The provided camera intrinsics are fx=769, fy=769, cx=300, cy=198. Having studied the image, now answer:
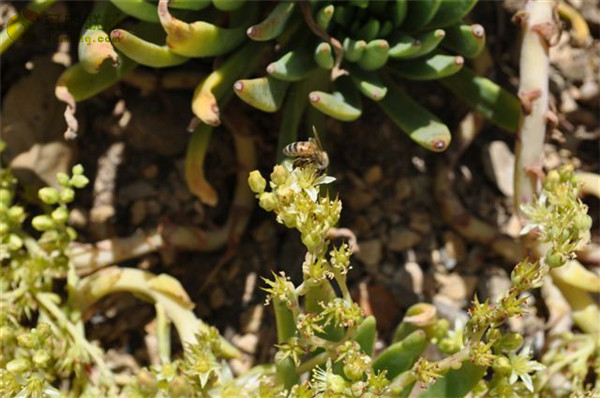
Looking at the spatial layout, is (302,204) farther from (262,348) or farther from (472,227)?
(472,227)

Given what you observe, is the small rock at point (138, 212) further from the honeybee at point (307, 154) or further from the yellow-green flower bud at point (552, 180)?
the yellow-green flower bud at point (552, 180)

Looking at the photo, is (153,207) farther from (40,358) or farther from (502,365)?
(502,365)

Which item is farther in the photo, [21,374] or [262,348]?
[262,348]

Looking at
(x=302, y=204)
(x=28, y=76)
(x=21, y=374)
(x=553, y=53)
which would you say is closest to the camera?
(x=302, y=204)

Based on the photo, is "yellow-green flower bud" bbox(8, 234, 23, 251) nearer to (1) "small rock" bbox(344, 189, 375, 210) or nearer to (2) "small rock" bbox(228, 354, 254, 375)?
(2) "small rock" bbox(228, 354, 254, 375)

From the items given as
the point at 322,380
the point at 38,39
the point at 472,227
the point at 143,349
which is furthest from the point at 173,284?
the point at 472,227

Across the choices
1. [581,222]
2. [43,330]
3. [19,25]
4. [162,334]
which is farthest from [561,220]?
[19,25]

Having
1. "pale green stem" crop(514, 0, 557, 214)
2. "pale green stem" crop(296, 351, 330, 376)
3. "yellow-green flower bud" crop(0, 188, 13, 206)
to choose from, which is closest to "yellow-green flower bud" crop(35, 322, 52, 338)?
"yellow-green flower bud" crop(0, 188, 13, 206)
